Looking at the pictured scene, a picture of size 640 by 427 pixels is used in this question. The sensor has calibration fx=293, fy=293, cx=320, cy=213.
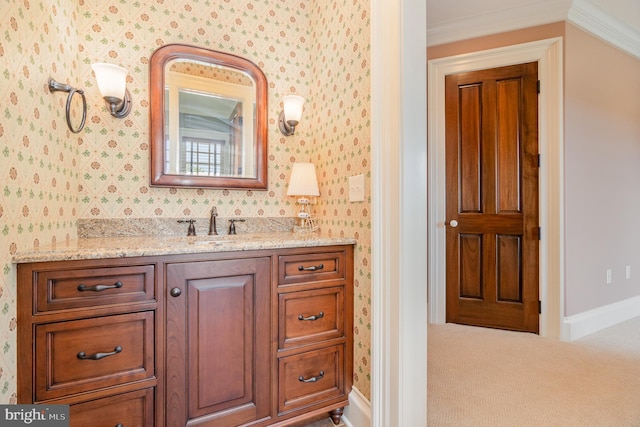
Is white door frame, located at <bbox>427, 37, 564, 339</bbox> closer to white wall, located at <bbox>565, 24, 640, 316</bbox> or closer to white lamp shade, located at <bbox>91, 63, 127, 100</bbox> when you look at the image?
white wall, located at <bbox>565, 24, 640, 316</bbox>

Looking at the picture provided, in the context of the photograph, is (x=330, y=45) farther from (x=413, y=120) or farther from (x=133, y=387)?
(x=133, y=387)

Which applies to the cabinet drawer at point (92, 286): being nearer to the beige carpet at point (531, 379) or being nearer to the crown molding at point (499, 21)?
the beige carpet at point (531, 379)

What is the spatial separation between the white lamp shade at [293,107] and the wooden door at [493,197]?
160cm

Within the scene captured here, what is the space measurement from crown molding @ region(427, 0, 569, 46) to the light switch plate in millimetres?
2056

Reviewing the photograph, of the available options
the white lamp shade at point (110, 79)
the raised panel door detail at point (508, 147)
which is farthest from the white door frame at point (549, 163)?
the white lamp shade at point (110, 79)

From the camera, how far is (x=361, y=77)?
150cm

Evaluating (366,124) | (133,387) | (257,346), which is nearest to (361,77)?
(366,124)

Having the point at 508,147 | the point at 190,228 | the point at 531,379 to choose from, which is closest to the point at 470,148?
the point at 508,147

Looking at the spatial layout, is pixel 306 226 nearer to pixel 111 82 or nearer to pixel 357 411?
pixel 357 411

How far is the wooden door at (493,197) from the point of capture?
8.32 ft

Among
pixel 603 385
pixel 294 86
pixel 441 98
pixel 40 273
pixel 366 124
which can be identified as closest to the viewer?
pixel 40 273

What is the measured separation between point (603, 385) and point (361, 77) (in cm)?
228

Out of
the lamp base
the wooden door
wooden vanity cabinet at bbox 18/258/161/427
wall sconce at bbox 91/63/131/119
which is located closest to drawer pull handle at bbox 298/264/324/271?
the lamp base

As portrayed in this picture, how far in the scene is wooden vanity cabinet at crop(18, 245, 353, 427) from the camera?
101 cm
